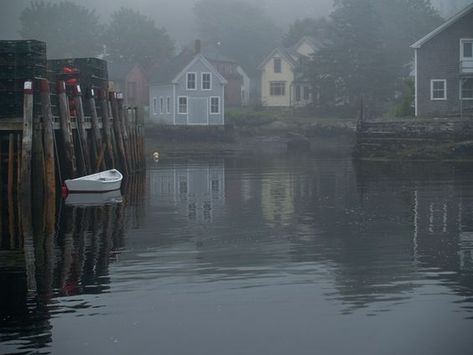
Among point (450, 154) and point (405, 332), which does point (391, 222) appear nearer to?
point (405, 332)

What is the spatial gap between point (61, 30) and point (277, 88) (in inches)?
1413

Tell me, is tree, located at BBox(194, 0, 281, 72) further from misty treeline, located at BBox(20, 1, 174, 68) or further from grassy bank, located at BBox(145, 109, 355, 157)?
grassy bank, located at BBox(145, 109, 355, 157)

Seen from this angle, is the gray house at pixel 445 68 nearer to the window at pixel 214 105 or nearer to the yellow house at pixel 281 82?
the window at pixel 214 105

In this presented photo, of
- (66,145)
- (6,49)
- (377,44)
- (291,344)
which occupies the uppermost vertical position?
(377,44)

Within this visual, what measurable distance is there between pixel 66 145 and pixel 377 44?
59.6m

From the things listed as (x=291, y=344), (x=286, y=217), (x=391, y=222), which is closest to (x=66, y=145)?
(x=286, y=217)

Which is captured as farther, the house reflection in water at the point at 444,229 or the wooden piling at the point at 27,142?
the wooden piling at the point at 27,142

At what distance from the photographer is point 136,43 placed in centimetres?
11338

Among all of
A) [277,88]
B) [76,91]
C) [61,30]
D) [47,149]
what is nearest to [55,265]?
[47,149]

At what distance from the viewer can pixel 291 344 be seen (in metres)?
11.8

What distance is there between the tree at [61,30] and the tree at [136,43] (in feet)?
8.73

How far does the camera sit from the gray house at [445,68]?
59.5 metres

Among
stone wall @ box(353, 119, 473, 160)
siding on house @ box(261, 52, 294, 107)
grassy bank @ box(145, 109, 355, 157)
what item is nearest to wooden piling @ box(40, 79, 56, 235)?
stone wall @ box(353, 119, 473, 160)

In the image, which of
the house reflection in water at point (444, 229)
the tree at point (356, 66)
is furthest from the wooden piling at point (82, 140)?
the tree at point (356, 66)
